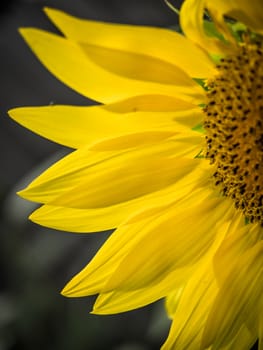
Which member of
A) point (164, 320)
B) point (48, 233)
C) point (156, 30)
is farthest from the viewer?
point (48, 233)

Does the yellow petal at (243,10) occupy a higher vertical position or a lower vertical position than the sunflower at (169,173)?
higher

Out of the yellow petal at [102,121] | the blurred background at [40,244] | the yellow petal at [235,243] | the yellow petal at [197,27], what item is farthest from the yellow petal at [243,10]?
the blurred background at [40,244]

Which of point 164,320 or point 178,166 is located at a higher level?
point 178,166

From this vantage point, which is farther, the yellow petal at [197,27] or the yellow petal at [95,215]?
the yellow petal at [95,215]

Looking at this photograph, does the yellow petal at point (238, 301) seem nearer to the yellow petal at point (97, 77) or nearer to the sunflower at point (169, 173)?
the sunflower at point (169, 173)

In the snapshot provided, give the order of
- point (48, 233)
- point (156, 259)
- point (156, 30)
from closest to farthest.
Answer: point (156, 30), point (156, 259), point (48, 233)

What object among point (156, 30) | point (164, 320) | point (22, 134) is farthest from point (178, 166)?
point (22, 134)

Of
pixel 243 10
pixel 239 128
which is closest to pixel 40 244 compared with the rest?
pixel 239 128

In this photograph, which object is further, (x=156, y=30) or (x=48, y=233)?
(x=48, y=233)

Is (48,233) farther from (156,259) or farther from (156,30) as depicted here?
(156,30)
